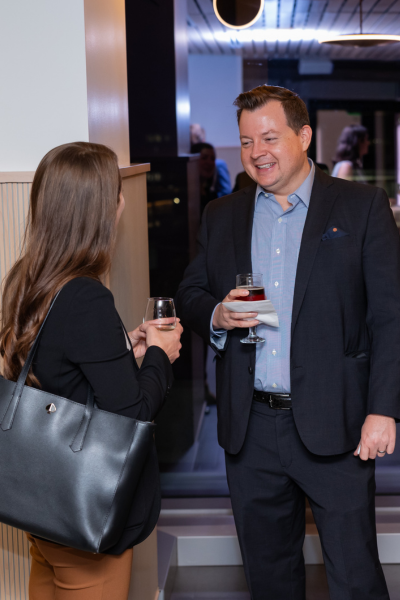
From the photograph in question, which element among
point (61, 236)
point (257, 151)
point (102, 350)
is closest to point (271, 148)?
point (257, 151)

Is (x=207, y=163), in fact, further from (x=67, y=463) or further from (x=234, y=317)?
(x=67, y=463)

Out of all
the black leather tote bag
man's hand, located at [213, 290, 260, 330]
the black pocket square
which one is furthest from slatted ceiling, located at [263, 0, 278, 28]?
the black leather tote bag

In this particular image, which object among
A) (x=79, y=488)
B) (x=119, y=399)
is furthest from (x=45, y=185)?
(x=79, y=488)

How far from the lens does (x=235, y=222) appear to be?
2084mm

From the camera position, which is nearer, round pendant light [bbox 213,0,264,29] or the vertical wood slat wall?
the vertical wood slat wall

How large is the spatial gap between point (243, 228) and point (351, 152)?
1.87 meters

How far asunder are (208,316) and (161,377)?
0.59m

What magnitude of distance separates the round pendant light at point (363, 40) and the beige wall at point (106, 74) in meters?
1.83

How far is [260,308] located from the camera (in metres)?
1.73

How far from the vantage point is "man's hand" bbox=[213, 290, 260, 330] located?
1736 mm

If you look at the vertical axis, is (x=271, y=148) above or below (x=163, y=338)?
above

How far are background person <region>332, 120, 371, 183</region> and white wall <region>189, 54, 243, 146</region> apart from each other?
0.64m

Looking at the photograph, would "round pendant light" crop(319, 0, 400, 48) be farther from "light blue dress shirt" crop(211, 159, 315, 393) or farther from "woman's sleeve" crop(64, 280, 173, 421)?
"woman's sleeve" crop(64, 280, 173, 421)

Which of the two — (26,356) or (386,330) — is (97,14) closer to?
(26,356)
